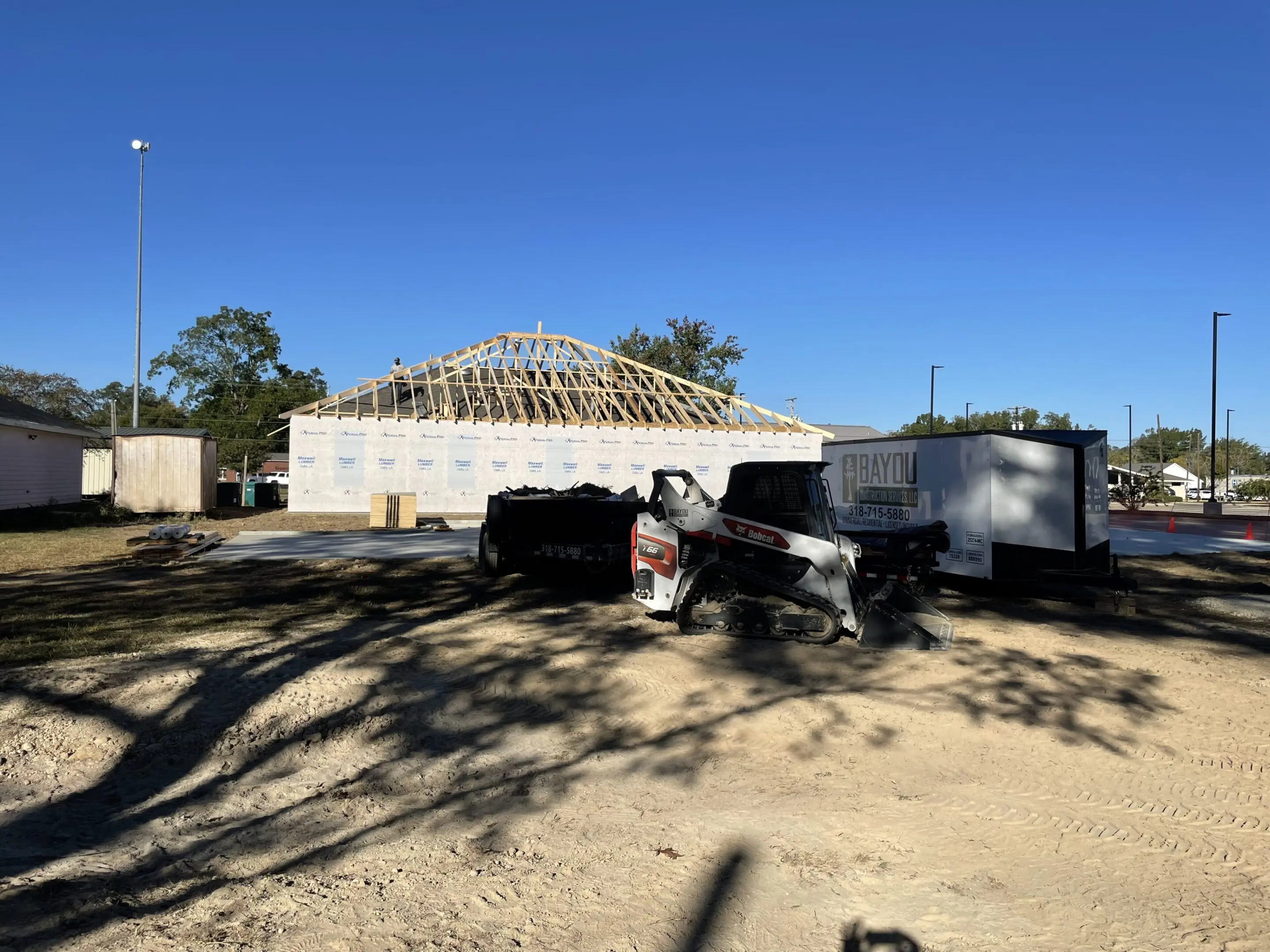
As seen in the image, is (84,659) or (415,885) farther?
(84,659)

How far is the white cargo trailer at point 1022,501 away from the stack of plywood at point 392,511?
56.5 ft

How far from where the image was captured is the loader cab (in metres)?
9.28

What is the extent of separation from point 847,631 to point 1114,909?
5.14 metres

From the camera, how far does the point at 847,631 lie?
9.31 meters

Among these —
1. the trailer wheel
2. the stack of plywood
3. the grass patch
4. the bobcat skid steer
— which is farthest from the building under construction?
the bobcat skid steer

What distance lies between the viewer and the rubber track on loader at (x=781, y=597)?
9.10 meters

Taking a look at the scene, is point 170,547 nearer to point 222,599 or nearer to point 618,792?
point 222,599

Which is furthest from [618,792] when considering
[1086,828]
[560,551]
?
[560,551]

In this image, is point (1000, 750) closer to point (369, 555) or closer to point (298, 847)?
point (298, 847)

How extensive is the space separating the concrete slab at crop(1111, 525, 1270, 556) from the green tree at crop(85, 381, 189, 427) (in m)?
56.6

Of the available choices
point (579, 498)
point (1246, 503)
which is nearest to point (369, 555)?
point (579, 498)

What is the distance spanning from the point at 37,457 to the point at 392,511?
13.9 meters

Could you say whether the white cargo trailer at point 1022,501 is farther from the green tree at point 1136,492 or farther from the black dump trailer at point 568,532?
the green tree at point 1136,492

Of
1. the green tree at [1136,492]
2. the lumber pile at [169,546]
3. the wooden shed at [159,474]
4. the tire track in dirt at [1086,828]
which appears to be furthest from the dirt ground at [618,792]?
the green tree at [1136,492]
